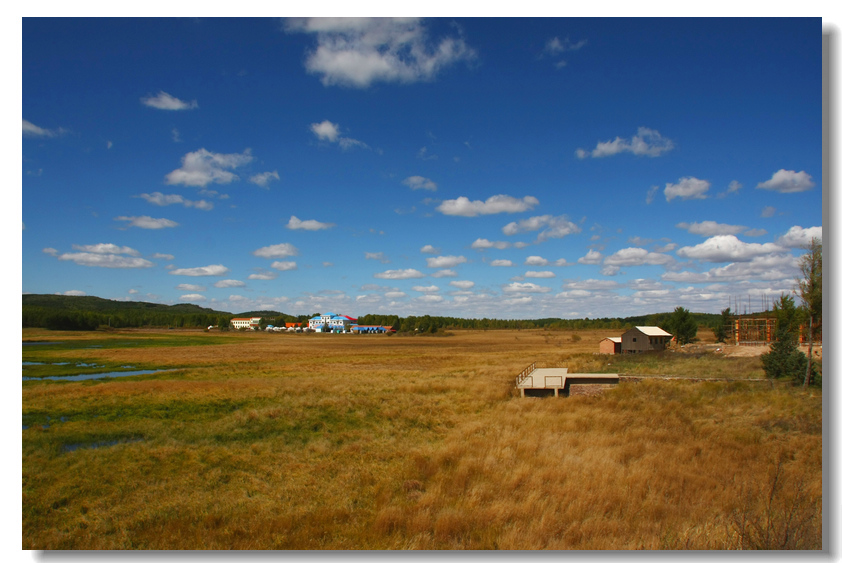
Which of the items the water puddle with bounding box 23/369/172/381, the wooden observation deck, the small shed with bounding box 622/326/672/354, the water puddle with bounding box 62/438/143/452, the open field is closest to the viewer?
the open field

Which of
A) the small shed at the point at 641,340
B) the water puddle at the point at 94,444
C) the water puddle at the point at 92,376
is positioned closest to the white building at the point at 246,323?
the water puddle at the point at 92,376

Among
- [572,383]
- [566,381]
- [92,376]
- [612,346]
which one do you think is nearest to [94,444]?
[572,383]

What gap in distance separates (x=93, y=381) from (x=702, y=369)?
44886 millimetres

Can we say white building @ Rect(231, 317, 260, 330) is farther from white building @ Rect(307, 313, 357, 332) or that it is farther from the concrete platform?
the concrete platform

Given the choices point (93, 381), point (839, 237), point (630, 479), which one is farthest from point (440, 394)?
point (93, 381)

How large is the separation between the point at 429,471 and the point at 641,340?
46.5 m

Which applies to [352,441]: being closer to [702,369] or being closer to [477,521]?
[477,521]

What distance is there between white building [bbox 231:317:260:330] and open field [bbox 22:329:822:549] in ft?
513

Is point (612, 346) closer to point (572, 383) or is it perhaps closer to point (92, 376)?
point (572, 383)

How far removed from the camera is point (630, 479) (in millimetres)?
11070

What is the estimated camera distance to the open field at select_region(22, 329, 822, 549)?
8.46 metres

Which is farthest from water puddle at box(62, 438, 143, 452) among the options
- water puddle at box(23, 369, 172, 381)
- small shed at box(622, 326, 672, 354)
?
small shed at box(622, 326, 672, 354)

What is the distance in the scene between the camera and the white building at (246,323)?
173000 mm

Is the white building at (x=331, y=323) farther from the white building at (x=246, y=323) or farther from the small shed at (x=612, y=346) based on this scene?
the small shed at (x=612, y=346)
